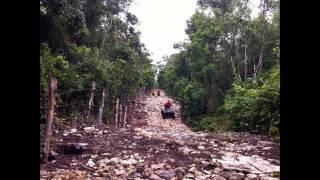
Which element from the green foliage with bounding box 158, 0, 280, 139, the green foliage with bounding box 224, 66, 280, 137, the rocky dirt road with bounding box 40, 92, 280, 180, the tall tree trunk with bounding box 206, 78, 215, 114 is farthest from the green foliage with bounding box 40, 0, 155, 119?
the green foliage with bounding box 224, 66, 280, 137

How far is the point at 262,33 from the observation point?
74.4 feet

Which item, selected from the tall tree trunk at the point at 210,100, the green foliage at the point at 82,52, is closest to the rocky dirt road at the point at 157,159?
the green foliage at the point at 82,52

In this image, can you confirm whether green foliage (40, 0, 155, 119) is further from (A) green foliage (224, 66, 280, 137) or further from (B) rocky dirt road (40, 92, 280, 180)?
(A) green foliage (224, 66, 280, 137)

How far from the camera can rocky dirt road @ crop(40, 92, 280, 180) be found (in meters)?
7.45

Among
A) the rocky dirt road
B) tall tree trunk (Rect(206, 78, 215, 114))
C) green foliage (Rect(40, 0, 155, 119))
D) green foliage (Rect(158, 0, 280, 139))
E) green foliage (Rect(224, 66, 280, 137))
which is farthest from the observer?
tall tree trunk (Rect(206, 78, 215, 114))

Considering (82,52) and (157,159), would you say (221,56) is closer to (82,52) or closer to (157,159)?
(82,52)

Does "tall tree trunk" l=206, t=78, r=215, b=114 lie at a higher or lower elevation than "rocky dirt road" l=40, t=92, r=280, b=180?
higher

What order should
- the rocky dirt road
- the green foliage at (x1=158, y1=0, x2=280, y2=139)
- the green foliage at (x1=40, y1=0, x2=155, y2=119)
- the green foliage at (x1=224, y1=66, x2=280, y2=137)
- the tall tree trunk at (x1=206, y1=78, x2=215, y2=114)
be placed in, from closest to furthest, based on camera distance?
the rocky dirt road, the green foliage at (x1=224, y1=66, x2=280, y2=137), the green foliage at (x1=40, y1=0, x2=155, y2=119), the green foliage at (x1=158, y1=0, x2=280, y2=139), the tall tree trunk at (x1=206, y1=78, x2=215, y2=114)

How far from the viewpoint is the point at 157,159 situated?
8.80m

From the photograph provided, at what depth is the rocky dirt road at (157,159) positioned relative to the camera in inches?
293

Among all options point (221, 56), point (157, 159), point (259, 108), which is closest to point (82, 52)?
point (259, 108)

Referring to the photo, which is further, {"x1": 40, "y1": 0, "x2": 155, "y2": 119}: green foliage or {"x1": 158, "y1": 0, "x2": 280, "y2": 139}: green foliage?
{"x1": 158, "y1": 0, "x2": 280, "y2": 139}: green foliage

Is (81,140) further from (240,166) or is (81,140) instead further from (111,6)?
(111,6)
